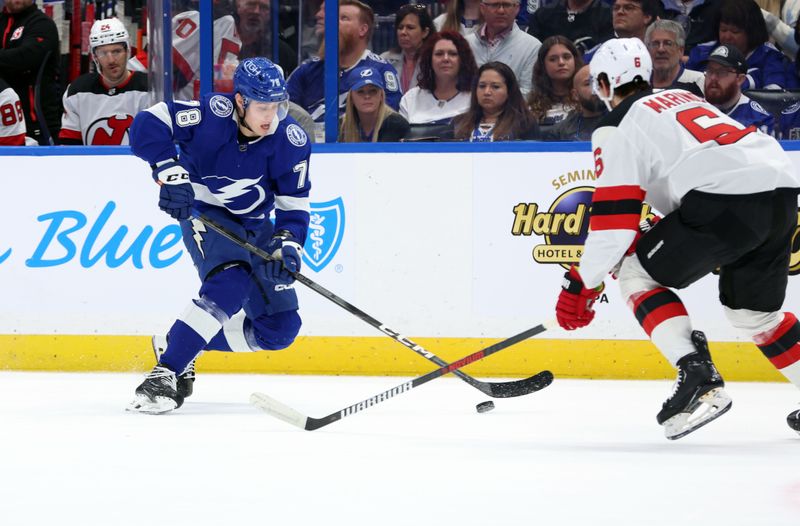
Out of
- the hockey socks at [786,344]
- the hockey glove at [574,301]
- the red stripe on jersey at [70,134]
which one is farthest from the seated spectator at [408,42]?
the hockey socks at [786,344]

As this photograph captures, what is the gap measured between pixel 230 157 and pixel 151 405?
0.81m

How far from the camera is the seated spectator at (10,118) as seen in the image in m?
5.11

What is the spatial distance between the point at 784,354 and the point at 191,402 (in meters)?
1.90

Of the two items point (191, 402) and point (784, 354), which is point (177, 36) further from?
point (784, 354)

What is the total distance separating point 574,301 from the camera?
9.58 feet

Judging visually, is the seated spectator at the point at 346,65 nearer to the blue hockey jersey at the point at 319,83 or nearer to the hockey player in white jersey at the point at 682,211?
the blue hockey jersey at the point at 319,83

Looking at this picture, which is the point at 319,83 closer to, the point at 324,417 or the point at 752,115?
the point at 752,115

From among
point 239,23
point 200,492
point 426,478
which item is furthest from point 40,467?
point 239,23

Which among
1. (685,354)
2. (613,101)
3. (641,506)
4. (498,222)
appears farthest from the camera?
(498,222)

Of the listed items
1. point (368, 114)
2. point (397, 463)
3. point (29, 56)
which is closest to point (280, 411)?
point (397, 463)

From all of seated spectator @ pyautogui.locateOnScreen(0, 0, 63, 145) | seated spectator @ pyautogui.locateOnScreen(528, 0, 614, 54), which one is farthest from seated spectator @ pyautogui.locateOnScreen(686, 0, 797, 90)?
seated spectator @ pyautogui.locateOnScreen(0, 0, 63, 145)

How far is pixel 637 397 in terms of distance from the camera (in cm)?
386

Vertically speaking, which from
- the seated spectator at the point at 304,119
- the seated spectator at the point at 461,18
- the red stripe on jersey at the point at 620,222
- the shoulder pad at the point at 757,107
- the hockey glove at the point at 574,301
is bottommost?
the seated spectator at the point at 304,119

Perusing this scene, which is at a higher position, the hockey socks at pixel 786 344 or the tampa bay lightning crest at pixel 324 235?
the hockey socks at pixel 786 344
